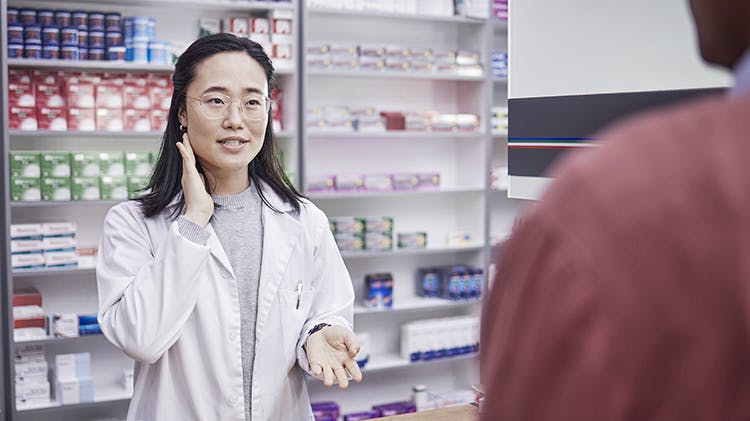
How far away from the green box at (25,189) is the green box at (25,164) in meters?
0.02

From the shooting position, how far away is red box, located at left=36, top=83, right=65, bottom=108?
14.6 ft

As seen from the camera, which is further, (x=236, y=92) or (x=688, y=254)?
(x=236, y=92)

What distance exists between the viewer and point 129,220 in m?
2.09

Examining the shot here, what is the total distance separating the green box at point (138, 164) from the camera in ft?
14.9

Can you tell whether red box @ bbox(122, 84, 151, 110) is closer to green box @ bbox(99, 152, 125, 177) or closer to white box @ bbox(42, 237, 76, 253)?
green box @ bbox(99, 152, 125, 177)

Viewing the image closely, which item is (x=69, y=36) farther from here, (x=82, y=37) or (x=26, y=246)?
(x=26, y=246)

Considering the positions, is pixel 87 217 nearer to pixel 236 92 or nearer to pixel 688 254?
pixel 236 92

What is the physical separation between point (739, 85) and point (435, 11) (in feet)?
16.4

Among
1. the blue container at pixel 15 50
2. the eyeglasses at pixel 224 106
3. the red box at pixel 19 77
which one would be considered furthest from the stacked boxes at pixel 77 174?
the eyeglasses at pixel 224 106

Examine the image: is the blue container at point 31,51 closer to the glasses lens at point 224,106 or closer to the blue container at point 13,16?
the blue container at point 13,16

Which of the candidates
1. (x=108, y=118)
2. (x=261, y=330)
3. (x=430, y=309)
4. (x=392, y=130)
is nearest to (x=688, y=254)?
(x=261, y=330)

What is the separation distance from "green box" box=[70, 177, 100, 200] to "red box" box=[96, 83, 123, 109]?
391mm

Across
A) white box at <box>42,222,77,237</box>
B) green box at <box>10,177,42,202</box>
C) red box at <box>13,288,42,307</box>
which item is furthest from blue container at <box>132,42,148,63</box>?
red box at <box>13,288,42,307</box>

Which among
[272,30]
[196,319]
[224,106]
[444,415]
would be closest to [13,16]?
[272,30]
